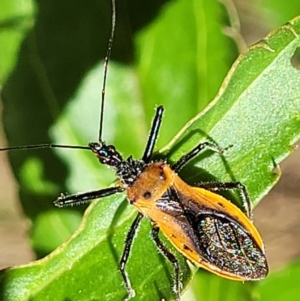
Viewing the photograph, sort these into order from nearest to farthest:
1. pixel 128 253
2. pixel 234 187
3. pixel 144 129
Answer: pixel 128 253 → pixel 234 187 → pixel 144 129

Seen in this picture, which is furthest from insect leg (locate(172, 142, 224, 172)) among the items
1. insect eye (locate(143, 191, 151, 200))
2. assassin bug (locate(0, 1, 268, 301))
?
insect eye (locate(143, 191, 151, 200))

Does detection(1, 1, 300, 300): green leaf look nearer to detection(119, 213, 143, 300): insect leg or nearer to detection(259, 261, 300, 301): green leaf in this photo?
detection(119, 213, 143, 300): insect leg

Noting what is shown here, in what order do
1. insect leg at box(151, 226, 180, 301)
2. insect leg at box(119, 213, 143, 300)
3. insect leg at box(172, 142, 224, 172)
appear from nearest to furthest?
insect leg at box(119, 213, 143, 300) < insect leg at box(151, 226, 180, 301) < insect leg at box(172, 142, 224, 172)

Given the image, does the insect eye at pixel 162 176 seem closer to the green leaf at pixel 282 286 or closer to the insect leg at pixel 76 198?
the insect leg at pixel 76 198

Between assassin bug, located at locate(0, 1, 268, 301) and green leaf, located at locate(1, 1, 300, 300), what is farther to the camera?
assassin bug, located at locate(0, 1, 268, 301)

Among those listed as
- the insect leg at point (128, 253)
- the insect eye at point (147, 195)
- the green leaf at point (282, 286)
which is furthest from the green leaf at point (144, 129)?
the green leaf at point (282, 286)

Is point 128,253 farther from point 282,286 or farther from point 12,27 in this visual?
point 282,286

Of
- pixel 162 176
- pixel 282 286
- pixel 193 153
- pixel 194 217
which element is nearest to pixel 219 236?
pixel 194 217

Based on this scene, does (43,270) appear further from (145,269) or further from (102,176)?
(102,176)
